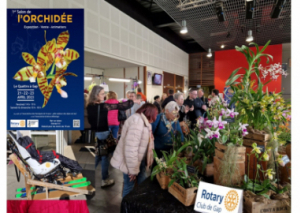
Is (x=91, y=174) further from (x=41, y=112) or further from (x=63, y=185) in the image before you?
(x=41, y=112)

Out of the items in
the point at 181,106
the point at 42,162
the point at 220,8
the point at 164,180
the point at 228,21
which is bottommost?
the point at 42,162

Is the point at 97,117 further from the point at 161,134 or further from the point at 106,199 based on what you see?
the point at 106,199

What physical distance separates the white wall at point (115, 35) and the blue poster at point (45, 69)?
1.22 metres

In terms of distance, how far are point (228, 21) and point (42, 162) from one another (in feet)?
17.9

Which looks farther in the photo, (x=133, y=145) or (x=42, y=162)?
(x=42, y=162)

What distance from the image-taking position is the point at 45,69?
1.93 meters

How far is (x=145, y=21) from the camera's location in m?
6.65

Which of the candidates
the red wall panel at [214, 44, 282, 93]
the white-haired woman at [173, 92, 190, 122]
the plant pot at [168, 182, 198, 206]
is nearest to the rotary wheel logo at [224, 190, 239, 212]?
the plant pot at [168, 182, 198, 206]

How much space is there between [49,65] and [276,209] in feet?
7.36

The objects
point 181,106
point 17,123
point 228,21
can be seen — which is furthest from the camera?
point 228,21

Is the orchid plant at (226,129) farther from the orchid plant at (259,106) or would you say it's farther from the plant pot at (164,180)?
the plant pot at (164,180)

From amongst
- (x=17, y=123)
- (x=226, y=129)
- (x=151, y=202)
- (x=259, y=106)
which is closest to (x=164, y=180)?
(x=151, y=202)

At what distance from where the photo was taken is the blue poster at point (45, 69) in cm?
185
